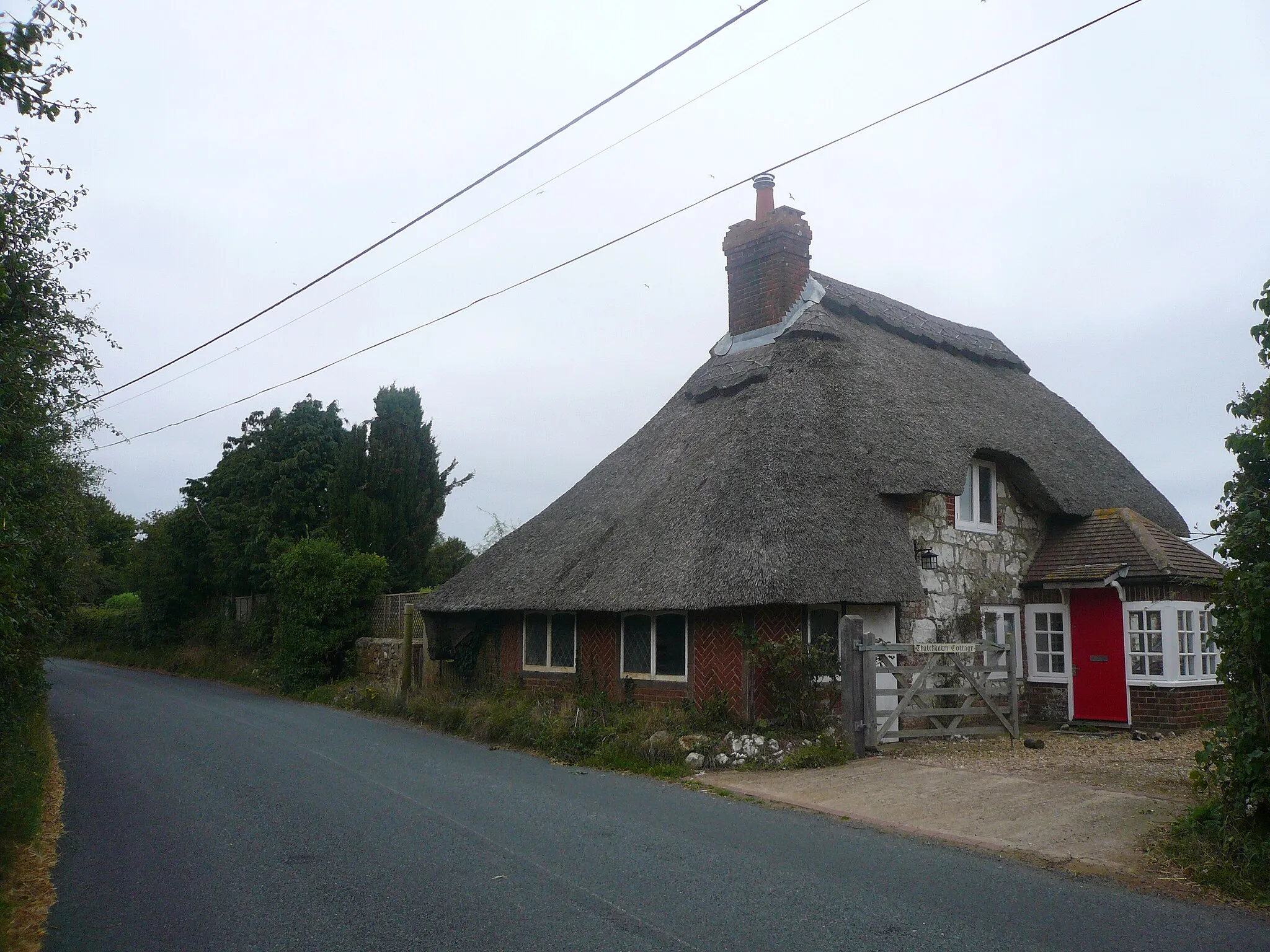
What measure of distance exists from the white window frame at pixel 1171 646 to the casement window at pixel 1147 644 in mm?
21

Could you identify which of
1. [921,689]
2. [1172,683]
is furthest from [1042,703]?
[921,689]

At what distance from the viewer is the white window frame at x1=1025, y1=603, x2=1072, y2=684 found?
625 inches

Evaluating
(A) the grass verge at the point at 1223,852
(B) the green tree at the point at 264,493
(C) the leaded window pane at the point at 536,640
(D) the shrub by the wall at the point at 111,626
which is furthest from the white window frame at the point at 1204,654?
(D) the shrub by the wall at the point at 111,626

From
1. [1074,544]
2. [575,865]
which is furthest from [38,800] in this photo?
[1074,544]

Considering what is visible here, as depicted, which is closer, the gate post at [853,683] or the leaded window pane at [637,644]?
the gate post at [853,683]

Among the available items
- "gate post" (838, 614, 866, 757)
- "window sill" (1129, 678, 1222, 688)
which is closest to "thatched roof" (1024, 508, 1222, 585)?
"window sill" (1129, 678, 1222, 688)

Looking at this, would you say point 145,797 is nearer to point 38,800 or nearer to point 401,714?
point 38,800

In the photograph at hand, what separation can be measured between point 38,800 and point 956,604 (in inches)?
490

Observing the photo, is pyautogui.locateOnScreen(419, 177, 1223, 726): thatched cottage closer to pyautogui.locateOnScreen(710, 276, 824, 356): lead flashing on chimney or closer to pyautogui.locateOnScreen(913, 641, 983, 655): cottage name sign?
pyautogui.locateOnScreen(710, 276, 824, 356): lead flashing on chimney

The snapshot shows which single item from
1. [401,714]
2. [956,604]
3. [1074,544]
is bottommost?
[401,714]

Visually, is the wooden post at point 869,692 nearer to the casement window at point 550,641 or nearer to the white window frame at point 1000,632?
the white window frame at point 1000,632

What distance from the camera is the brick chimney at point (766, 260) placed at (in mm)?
18500

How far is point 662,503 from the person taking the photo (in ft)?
52.3

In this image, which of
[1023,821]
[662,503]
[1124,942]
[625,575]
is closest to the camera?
[1124,942]
